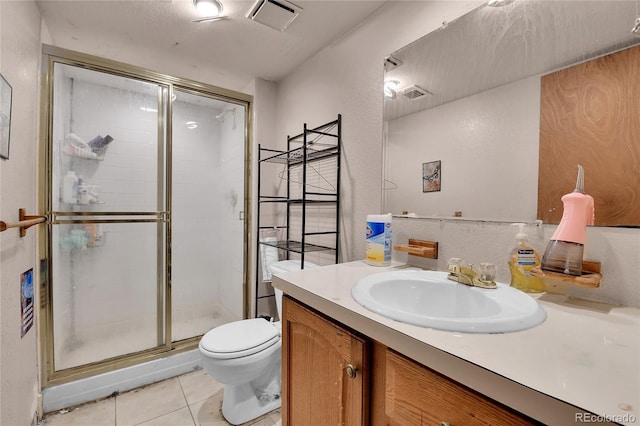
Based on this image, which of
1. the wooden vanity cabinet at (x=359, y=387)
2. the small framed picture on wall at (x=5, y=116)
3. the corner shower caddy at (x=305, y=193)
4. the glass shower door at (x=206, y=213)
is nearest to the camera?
the wooden vanity cabinet at (x=359, y=387)

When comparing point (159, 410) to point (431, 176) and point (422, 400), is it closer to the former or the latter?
point (422, 400)

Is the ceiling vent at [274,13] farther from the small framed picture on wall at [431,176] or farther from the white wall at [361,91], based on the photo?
the small framed picture on wall at [431,176]

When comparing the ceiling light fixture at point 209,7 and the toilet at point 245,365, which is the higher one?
→ the ceiling light fixture at point 209,7

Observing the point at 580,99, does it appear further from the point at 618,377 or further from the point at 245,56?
the point at 245,56

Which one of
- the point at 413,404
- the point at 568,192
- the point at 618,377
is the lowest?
the point at 413,404

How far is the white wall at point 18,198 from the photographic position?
1036 millimetres

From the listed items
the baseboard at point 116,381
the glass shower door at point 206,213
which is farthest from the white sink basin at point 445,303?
the baseboard at point 116,381

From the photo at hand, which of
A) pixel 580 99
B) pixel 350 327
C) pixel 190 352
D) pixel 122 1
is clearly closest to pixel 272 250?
pixel 190 352

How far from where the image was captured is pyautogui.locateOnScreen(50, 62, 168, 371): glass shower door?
168cm

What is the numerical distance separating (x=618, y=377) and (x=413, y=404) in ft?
1.07

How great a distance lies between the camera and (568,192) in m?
0.80

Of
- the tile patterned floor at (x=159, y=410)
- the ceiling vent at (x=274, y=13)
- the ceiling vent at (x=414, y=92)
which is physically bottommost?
the tile patterned floor at (x=159, y=410)

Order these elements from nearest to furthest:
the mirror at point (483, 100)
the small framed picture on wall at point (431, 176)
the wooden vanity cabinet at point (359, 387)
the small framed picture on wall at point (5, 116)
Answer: the wooden vanity cabinet at point (359, 387) → the mirror at point (483, 100) → the small framed picture on wall at point (5, 116) → the small framed picture on wall at point (431, 176)

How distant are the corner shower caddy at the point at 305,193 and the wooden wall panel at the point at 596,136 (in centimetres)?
97
